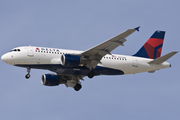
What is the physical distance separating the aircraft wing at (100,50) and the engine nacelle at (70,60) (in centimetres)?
106

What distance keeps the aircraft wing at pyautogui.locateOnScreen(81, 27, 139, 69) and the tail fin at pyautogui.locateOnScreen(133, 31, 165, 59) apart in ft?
26.0

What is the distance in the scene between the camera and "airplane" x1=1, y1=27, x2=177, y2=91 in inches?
1566

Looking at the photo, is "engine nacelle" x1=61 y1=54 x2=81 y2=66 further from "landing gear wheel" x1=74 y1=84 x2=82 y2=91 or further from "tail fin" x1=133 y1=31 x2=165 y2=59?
"tail fin" x1=133 y1=31 x2=165 y2=59

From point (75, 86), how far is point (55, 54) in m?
6.91

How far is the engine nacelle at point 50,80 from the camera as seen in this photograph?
45.1 meters

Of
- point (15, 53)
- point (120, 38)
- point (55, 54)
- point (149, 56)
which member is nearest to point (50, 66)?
point (55, 54)

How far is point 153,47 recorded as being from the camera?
159 ft

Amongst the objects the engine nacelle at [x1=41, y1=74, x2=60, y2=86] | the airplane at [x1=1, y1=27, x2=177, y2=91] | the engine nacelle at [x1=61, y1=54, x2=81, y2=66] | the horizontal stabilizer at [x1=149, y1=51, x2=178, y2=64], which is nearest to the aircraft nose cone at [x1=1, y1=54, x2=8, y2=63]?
the airplane at [x1=1, y1=27, x2=177, y2=91]

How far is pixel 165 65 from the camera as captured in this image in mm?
44625

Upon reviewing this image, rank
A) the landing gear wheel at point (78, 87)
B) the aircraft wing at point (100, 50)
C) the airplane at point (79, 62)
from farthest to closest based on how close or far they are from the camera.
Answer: the landing gear wheel at point (78, 87)
the airplane at point (79, 62)
the aircraft wing at point (100, 50)

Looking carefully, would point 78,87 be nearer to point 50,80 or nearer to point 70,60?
point 50,80

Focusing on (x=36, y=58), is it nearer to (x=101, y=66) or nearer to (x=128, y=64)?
(x=101, y=66)

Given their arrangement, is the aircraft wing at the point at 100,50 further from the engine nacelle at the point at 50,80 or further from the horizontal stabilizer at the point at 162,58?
the horizontal stabilizer at the point at 162,58

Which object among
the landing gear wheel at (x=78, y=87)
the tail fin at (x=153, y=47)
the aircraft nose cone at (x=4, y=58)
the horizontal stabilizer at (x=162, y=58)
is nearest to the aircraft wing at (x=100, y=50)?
the landing gear wheel at (x=78, y=87)
